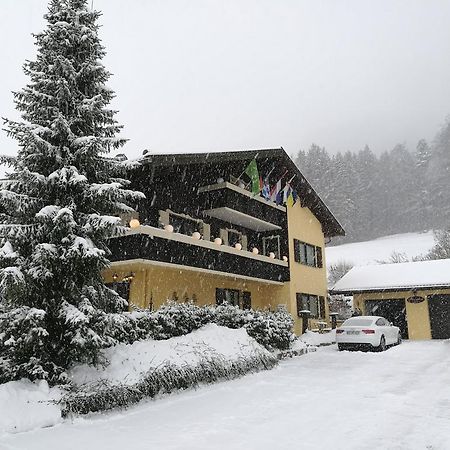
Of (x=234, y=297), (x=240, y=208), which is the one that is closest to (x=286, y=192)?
(x=240, y=208)

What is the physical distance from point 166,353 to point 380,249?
172 ft

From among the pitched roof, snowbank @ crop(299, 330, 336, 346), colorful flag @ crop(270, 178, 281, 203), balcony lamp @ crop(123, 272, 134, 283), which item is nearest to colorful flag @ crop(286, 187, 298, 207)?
the pitched roof

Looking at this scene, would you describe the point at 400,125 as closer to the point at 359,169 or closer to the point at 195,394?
the point at 359,169

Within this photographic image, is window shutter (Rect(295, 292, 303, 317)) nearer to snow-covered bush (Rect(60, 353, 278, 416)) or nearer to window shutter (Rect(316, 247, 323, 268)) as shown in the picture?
window shutter (Rect(316, 247, 323, 268))

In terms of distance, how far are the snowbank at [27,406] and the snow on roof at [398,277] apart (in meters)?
21.7

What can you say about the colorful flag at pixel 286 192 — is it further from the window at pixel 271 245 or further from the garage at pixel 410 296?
the garage at pixel 410 296

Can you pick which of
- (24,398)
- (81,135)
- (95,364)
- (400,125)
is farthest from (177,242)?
(400,125)

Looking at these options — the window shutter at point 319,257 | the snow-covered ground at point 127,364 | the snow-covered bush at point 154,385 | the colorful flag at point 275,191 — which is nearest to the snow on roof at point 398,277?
the window shutter at point 319,257

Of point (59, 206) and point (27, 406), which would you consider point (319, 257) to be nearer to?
point (59, 206)

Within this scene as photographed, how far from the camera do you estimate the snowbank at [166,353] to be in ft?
28.6

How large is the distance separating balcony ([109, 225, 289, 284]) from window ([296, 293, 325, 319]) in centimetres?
429

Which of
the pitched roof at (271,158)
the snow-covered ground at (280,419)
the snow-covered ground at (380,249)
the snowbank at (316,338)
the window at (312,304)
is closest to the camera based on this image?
the snow-covered ground at (280,419)

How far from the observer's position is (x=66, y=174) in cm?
934

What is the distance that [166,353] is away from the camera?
9828 mm
